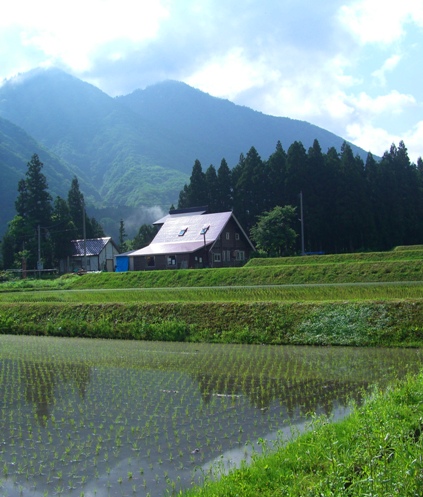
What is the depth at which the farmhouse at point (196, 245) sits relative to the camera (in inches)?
1754

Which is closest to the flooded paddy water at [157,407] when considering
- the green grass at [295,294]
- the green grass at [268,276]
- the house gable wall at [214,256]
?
the green grass at [295,294]

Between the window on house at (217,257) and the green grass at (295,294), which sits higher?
the window on house at (217,257)

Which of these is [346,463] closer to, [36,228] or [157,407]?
[157,407]

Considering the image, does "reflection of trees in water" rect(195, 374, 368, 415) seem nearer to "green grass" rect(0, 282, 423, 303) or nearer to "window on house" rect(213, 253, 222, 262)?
"green grass" rect(0, 282, 423, 303)

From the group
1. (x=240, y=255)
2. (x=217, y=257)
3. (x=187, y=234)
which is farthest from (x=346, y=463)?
(x=240, y=255)

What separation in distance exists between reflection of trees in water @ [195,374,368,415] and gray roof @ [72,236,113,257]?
5688 centimetres

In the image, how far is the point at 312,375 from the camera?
930 cm

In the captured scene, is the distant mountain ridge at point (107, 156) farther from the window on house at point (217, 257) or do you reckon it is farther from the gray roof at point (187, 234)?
the window on house at point (217, 257)

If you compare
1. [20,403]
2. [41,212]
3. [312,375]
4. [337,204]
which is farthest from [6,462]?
[41,212]

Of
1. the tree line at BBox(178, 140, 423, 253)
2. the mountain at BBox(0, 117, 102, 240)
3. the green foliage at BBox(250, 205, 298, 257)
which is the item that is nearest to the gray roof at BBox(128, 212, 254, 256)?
the green foliage at BBox(250, 205, 298, 257)

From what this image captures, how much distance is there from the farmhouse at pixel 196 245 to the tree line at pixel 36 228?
1176 centimetres

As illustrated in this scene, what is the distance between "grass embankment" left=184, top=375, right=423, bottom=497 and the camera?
3746 mm

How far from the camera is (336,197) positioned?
50.5 meters

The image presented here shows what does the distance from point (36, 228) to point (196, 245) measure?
2240cm
